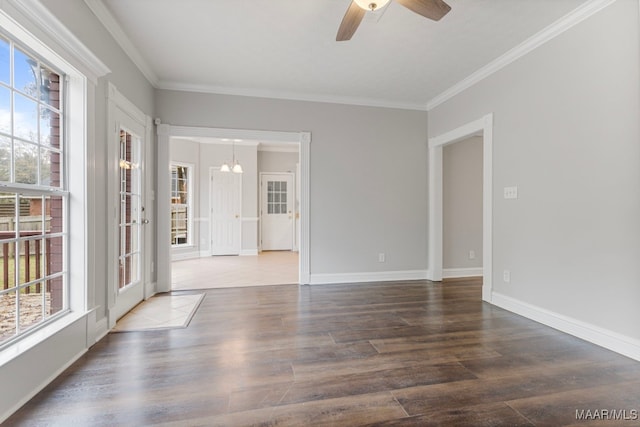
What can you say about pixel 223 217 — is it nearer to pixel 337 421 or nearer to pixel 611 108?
pixel 337 421

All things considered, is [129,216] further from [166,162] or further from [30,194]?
[30,194]

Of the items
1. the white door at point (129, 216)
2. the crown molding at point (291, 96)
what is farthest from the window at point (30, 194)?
the crown molding at point (291, 96)

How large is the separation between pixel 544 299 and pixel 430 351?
56.6 inches

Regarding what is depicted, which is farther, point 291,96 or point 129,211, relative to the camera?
point 291,96

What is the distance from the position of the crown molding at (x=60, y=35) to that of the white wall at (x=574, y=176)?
3.83 m

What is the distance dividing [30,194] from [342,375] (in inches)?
87.4

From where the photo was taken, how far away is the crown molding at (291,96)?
388 cm

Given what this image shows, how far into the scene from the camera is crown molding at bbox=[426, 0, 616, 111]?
2.37m

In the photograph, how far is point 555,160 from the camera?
2.70 m

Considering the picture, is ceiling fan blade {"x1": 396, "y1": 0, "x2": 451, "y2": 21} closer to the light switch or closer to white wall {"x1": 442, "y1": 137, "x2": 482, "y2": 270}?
the light switch

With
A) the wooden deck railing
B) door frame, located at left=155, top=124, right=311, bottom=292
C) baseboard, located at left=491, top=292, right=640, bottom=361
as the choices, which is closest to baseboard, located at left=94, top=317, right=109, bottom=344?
the wooden deck railing

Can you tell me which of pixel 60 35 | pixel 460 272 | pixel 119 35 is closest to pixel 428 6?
pixel 60 35

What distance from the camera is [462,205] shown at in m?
4.77

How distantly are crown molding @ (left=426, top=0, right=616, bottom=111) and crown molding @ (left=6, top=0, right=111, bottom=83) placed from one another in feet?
12.4
